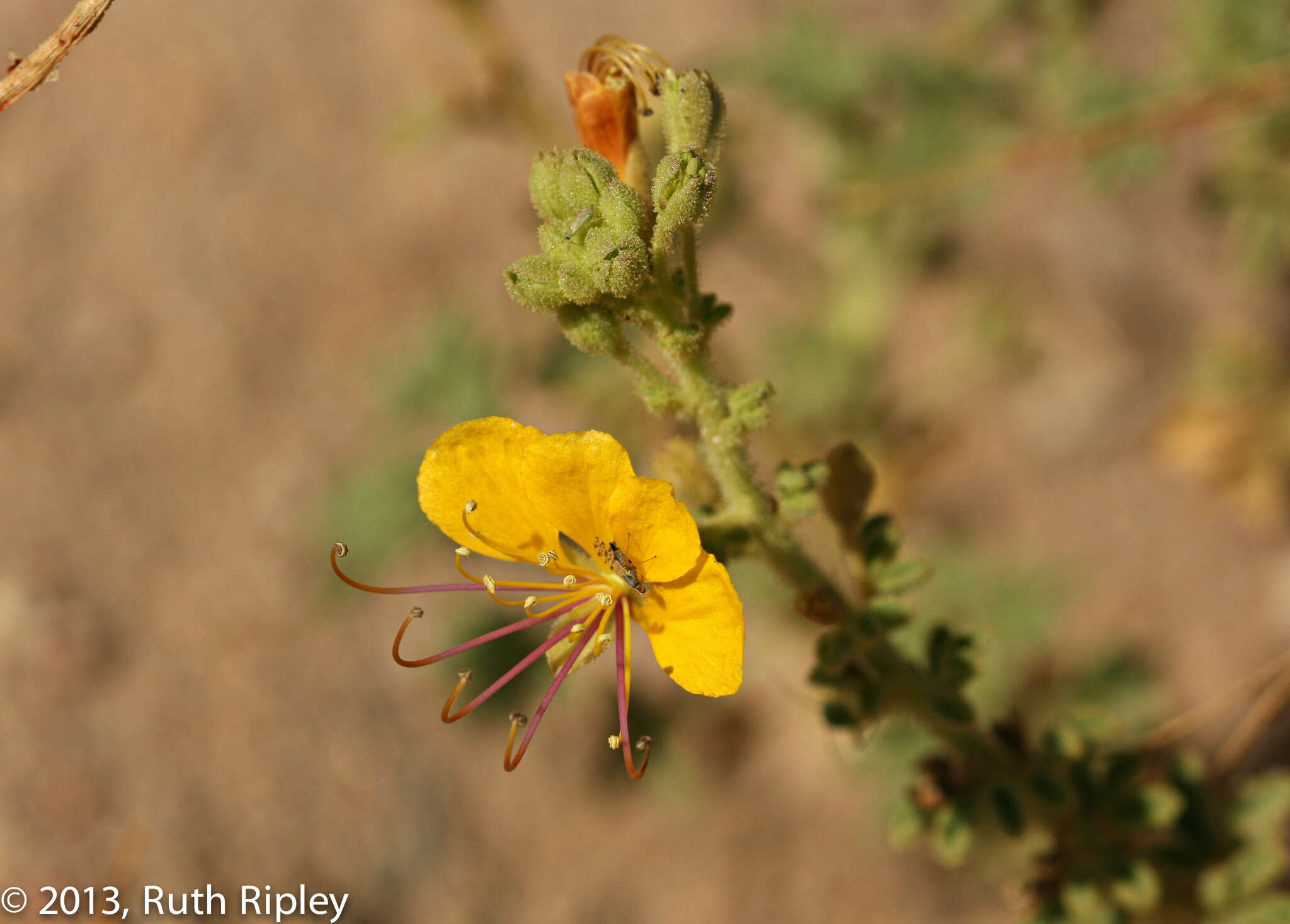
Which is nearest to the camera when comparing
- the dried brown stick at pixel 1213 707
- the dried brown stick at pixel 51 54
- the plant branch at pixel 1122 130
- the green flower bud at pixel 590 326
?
the green flower bud at pixel 590 326

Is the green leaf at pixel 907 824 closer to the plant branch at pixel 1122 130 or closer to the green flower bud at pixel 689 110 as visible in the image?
the green flower bud at pixel 689 110

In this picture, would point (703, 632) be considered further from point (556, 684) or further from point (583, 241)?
point (583, 241)

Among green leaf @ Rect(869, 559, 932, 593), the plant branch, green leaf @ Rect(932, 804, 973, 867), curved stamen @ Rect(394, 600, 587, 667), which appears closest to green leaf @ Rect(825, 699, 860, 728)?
green leaf @ Rect(869, 559, 932, 593)

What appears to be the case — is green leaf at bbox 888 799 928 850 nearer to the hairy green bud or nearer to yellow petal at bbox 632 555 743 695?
yellow petal at bbox 632 555 743 695

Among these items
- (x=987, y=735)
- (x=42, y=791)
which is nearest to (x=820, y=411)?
(x=987, y=735)

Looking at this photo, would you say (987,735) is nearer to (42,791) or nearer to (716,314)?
(716,314)

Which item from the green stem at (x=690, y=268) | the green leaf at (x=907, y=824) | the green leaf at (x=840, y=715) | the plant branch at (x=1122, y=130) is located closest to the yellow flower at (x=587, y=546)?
the green stem at (x=690, y=268)

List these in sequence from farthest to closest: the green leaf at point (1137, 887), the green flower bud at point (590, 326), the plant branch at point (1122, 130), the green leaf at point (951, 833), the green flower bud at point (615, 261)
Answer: the plant branch at point (1122, 130) → the green leaf at point (1137, 887) → the green leaf at point (951, 833) → the green flower bud at point (590, 326) → the green flower bud at point (615, 261)
